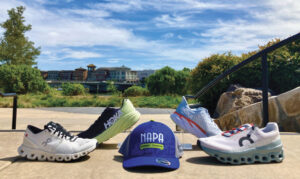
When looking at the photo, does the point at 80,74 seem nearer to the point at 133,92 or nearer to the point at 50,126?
the point at 133,92

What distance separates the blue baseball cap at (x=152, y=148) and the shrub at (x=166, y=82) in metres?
29.6

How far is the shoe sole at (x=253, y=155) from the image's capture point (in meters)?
1.85

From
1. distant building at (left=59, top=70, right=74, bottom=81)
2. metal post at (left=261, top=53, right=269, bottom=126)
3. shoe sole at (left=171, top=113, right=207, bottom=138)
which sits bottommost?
shoe sole at (left=171, top=113, right=207, bottom=138)

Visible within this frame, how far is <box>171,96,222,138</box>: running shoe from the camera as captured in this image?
2.38 meters

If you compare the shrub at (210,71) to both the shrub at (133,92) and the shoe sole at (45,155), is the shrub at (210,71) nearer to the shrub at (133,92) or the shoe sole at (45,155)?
the shoe sole at (45,155)

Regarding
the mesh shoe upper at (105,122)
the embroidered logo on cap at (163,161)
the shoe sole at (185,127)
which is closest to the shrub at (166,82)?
the shoe sole at (185,127)

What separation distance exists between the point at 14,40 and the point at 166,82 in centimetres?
1846

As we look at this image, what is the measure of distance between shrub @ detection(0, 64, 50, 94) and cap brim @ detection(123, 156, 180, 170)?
76.1 feet

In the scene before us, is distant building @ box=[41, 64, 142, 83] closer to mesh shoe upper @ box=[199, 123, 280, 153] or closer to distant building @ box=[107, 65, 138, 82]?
distant building @ box=[107, 65, 138, 82]

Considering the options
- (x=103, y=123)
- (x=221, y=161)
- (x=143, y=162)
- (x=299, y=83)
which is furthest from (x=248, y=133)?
(x=299, y=83)

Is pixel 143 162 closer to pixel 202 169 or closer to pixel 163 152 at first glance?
pixel 163 152

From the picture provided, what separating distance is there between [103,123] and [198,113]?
35.7 inches

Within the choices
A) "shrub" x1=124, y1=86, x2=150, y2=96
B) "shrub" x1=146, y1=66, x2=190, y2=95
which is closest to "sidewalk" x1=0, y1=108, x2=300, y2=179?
"shrub" x1=124, y1=86, x2=150, y2=96

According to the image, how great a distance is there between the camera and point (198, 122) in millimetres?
2432
